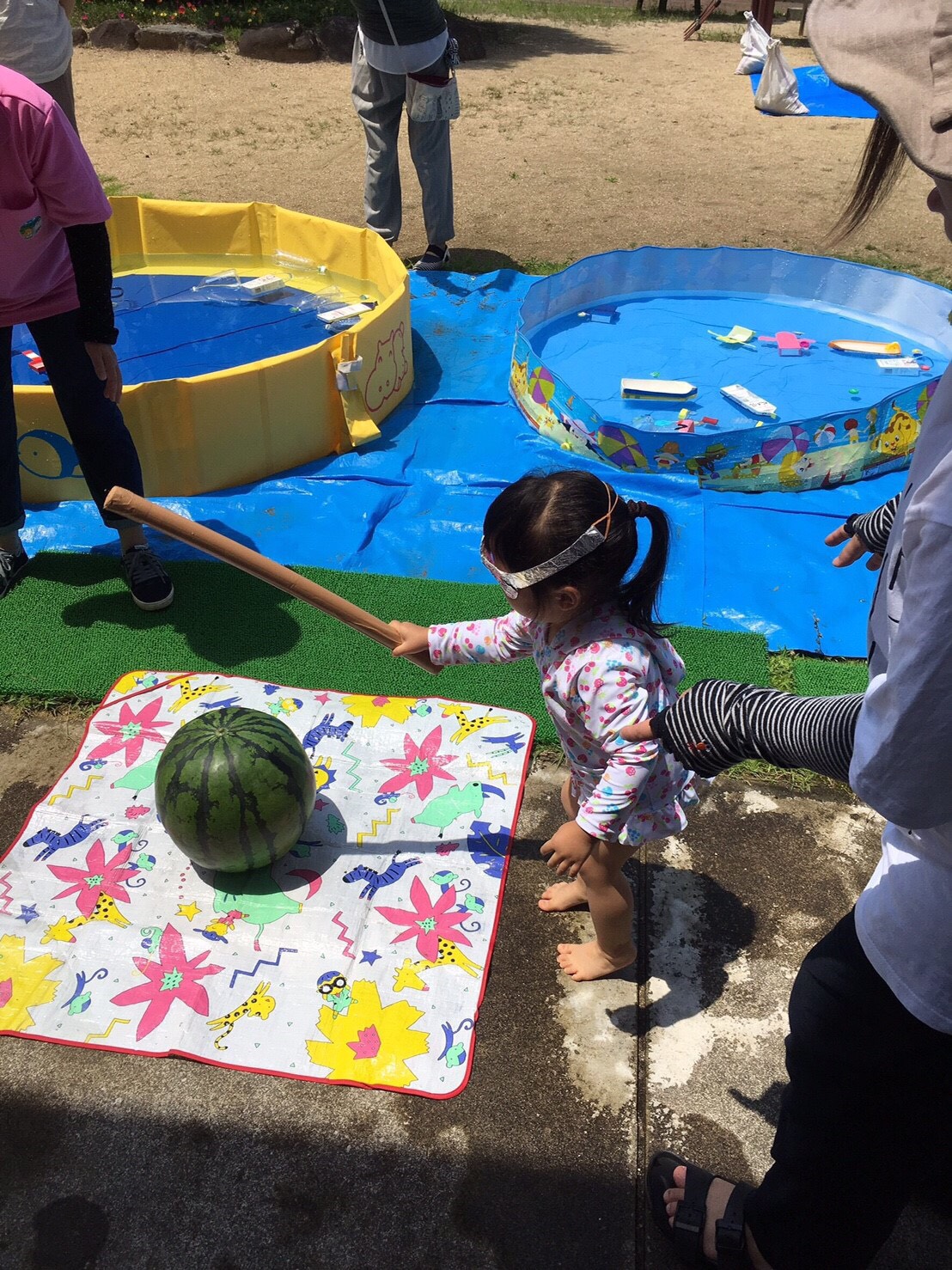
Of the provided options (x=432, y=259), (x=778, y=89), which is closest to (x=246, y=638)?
(x=432, y=259)

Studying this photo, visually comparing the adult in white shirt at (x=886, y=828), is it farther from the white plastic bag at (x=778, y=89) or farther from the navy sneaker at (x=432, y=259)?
the white plastic bag at (x=778, y=89)

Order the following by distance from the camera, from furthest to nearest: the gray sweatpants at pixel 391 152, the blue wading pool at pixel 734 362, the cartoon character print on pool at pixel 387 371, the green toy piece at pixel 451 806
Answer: the gray sweatpants at pixel 391 152 → the cartoon character print on pool at pixel 387 371 → the blue wading pool at pixel 734 362 → the green toy piece at pixel 451 806

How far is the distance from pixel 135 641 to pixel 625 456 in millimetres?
2488

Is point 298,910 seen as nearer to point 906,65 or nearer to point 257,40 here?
point 906,65

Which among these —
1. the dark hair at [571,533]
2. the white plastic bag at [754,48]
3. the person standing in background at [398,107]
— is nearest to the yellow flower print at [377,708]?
the dark hair at [571,533]

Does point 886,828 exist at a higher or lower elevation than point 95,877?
higher

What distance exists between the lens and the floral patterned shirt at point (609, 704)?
2.25 metres

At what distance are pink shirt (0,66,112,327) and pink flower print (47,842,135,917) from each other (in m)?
1.88

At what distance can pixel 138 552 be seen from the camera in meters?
4.07

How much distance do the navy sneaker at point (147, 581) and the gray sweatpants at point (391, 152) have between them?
402 centimetres

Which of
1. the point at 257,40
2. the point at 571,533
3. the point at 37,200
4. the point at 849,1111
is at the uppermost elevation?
the point at 37,200

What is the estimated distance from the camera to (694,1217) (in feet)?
6.82

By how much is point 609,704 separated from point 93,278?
2.46 meters

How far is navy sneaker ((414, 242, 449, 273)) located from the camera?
7.23 m
